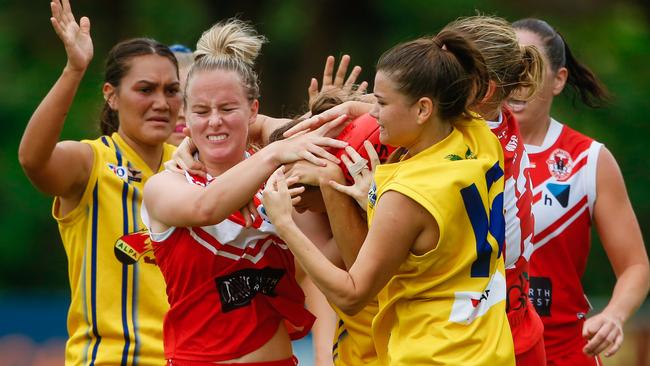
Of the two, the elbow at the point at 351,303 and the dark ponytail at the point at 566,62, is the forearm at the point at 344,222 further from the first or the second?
the dark ponytail at the point at 566,62

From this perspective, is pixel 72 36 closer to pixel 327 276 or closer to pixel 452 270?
pixel 327 276

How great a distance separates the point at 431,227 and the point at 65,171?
1766mm

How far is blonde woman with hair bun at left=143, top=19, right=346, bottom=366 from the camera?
363 cm

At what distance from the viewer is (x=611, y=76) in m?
11.4

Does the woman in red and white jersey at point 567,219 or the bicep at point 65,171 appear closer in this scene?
the bicep at point 65,171

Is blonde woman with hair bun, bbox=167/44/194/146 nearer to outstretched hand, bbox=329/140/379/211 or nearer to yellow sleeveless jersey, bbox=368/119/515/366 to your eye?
outstretched hand, bbox=329/140/379/211

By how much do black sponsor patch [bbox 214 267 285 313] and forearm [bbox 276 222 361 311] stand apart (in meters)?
0.40

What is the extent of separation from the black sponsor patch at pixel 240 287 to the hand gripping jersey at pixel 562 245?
141 cm

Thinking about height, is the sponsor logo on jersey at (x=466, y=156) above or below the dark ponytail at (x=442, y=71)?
below

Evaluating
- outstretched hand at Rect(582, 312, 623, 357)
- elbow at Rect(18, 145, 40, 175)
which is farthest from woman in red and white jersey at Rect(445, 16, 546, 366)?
elbow at Rect(18, 145, 40, 175)

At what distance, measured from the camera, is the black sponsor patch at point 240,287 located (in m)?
3.65

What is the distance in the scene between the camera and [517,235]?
367 centimetres

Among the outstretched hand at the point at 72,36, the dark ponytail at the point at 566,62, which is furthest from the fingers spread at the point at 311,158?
the dark ponytail at the point at 566,62

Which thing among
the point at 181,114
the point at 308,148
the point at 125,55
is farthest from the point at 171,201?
the point at 181,114
